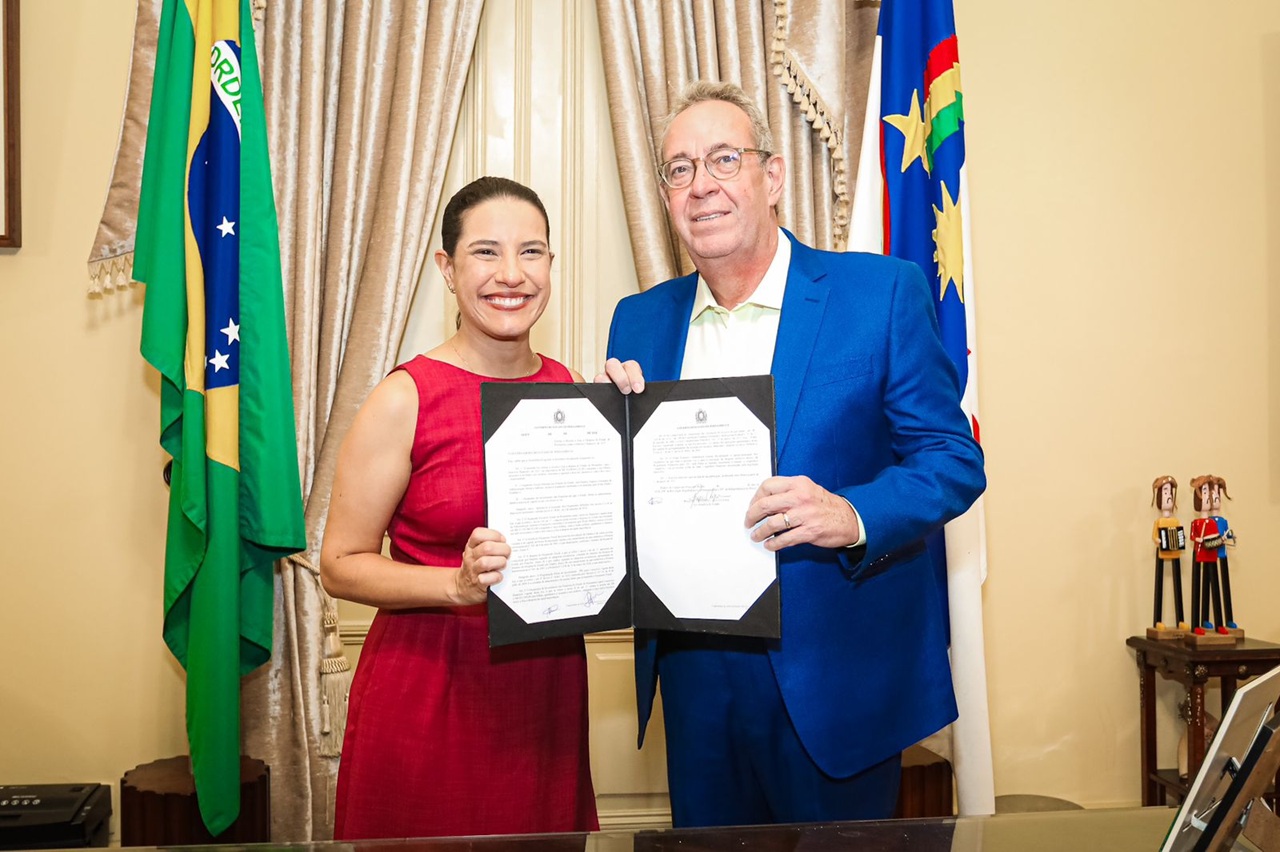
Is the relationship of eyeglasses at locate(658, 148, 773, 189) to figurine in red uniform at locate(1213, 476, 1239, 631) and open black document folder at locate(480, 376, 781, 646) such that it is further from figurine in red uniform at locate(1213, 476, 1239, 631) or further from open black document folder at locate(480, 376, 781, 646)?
figurine in red uniform at locate(1213, 476, 1239, 631)

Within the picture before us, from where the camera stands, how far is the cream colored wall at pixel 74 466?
3145mm

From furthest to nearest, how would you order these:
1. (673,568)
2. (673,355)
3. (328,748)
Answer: (328,748) → (673,355) → (673,568)

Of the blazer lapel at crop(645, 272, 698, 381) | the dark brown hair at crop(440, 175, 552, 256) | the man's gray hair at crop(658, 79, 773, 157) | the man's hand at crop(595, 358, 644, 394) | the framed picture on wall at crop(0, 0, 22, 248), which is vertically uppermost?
the framed picture on wall at crop(0, 0, 22, 248)

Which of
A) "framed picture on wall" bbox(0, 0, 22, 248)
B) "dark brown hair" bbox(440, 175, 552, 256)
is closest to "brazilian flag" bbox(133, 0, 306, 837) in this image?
"framed picture on wall" bbox(0, 0, 22, 248)

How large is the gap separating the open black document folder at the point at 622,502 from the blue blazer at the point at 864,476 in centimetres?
15

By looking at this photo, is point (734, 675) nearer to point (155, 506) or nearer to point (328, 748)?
point (328, 748)

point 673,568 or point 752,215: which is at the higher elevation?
point 752,215

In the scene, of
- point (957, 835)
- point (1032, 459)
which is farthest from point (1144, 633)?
point (957, 835)

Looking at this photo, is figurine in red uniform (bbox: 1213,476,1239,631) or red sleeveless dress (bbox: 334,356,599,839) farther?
figurine in red uniform (bbox: 1213,476,1239,631)

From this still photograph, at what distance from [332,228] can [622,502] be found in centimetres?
190

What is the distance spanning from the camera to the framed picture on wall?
3.07m

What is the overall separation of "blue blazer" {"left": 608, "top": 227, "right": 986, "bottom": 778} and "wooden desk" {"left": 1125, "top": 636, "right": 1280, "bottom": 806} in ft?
5.58

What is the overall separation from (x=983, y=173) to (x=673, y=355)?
2013 mm

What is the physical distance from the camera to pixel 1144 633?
346 centimetres
